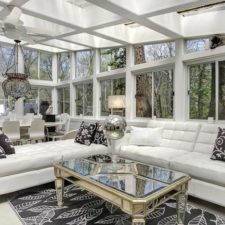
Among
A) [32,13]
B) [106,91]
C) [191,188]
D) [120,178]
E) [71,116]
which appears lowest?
[191,188]

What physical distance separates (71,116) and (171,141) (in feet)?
13.3

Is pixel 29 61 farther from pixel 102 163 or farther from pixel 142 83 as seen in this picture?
pixel 102 163

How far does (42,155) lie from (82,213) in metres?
1.08

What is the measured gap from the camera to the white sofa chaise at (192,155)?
2566 mm

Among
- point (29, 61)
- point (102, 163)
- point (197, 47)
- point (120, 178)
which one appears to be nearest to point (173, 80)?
point (197, 47)

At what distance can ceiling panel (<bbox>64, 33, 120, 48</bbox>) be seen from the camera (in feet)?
17.0

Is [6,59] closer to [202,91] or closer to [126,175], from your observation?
[202,91]

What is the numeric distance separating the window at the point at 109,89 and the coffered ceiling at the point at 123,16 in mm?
1242

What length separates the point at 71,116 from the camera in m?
7.20

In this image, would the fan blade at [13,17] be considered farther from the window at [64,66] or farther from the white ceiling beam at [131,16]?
the window at [64,66]

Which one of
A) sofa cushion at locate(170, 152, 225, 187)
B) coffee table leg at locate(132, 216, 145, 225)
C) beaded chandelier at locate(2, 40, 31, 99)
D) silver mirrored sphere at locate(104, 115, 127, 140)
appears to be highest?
beaded chandelier at locate(2, 40, 31, 99)

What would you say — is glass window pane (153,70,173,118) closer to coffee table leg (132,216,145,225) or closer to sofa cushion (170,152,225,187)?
sofa cushion (170,152,225,187)

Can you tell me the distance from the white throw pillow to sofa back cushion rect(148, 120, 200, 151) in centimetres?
12

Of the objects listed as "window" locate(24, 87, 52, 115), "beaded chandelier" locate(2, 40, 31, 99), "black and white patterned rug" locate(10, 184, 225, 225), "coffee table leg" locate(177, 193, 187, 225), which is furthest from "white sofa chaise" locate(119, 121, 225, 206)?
"window" locate(24, 87, 52, 115)
